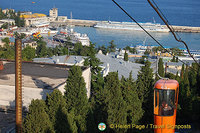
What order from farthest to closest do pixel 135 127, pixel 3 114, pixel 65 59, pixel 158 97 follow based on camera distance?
pixel 65 59 < pixel 3 114 < pixel 135 127 < pixel 158 97

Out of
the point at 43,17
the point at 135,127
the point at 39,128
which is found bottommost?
the point at 135,127

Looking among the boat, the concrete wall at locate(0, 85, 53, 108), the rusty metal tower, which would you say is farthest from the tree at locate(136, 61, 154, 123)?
the boat

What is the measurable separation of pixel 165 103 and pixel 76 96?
333 centimetres

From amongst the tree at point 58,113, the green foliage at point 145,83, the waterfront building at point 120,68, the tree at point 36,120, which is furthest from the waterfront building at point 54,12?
the tree at point 36,120

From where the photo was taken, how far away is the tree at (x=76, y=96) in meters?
7.48

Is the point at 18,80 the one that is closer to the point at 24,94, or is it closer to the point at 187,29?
the point at 24,94

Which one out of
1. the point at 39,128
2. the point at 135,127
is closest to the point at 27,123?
the point at 39,128

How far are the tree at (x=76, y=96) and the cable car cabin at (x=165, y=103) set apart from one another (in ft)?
7.89

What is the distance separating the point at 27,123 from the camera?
5.34 metres

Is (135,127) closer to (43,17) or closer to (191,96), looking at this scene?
(191,96)

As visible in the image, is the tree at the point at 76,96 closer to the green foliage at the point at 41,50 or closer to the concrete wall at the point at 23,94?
the concrete wall at the point at 23,94

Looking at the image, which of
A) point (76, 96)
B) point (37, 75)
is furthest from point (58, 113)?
point (37, 75)

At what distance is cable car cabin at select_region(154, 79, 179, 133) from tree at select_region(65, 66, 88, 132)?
2.41 metres

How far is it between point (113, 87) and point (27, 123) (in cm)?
292
